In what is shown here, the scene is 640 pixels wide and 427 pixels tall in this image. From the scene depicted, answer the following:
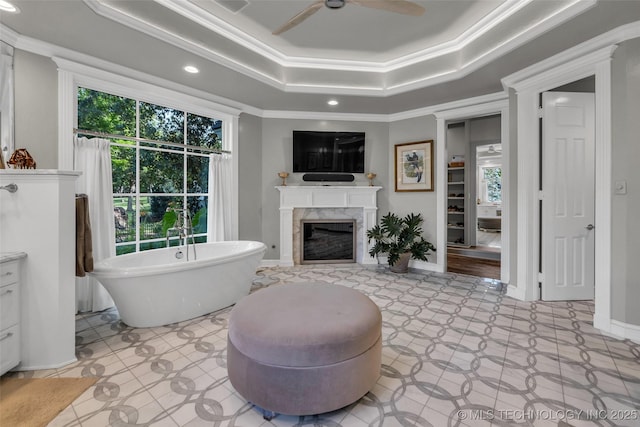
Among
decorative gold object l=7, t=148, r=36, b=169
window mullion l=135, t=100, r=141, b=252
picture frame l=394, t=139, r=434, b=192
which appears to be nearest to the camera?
decorative gold object l=7, t=148, r=36, b=169

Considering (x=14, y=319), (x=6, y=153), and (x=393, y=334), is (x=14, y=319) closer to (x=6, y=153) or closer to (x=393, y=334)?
(x=6, y=153)

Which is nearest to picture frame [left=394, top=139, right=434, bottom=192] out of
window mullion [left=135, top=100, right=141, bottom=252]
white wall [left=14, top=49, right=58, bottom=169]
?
window mullion [left=135, top=100, right=141, bottom=252]

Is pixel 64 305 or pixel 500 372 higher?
pixel 64 305

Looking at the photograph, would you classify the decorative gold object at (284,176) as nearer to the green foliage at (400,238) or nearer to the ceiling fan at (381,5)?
the green foliage at (400,238)

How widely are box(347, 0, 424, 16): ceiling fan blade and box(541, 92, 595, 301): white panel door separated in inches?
79.8

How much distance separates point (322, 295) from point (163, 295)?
1552 mm

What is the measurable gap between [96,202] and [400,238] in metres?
3.83

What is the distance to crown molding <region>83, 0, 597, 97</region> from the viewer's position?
235cm

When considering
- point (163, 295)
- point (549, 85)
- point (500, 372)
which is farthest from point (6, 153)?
point (549, 85)

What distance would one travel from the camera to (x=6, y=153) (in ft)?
7.85

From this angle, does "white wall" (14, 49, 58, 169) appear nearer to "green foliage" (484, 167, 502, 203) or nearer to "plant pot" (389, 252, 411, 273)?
"plant pot" (389, 252, 411, 273)

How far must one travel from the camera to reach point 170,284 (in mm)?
2475

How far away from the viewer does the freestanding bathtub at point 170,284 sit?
7.65ft

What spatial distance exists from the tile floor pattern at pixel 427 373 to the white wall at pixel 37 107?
163 centimetres
